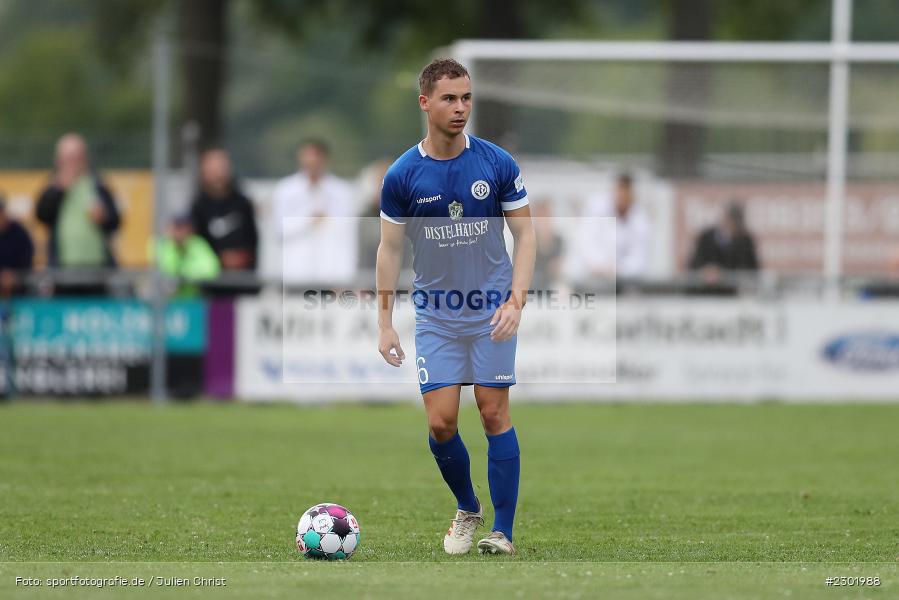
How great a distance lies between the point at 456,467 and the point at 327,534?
2.89 feet

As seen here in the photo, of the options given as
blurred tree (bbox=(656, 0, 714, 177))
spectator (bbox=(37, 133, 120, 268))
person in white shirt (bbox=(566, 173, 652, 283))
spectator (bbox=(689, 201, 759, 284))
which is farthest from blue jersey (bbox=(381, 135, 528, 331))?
blurred tree (bbox=(656, 0, 714, 177))

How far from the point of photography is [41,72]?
65375 mm

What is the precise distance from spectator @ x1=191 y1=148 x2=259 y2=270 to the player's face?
10.5 metres

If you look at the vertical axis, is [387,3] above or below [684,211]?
above

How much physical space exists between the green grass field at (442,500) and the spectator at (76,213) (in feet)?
6.32

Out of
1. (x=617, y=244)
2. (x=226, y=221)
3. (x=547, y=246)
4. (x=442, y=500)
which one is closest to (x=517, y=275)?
(x=442, y=500)

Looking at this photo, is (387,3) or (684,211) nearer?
(684,211)

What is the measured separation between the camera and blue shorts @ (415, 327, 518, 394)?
8.02m

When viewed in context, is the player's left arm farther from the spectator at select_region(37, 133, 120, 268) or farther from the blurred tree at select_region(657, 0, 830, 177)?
the blurred tree at select_region(657, 0, 830, 177)

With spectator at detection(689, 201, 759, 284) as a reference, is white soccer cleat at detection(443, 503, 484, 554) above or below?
below

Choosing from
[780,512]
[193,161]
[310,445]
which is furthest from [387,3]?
[780,512]

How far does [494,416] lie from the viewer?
8.09 meters

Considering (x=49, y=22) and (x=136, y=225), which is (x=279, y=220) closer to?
(x=136, y=225)

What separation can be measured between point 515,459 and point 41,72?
60.7m
